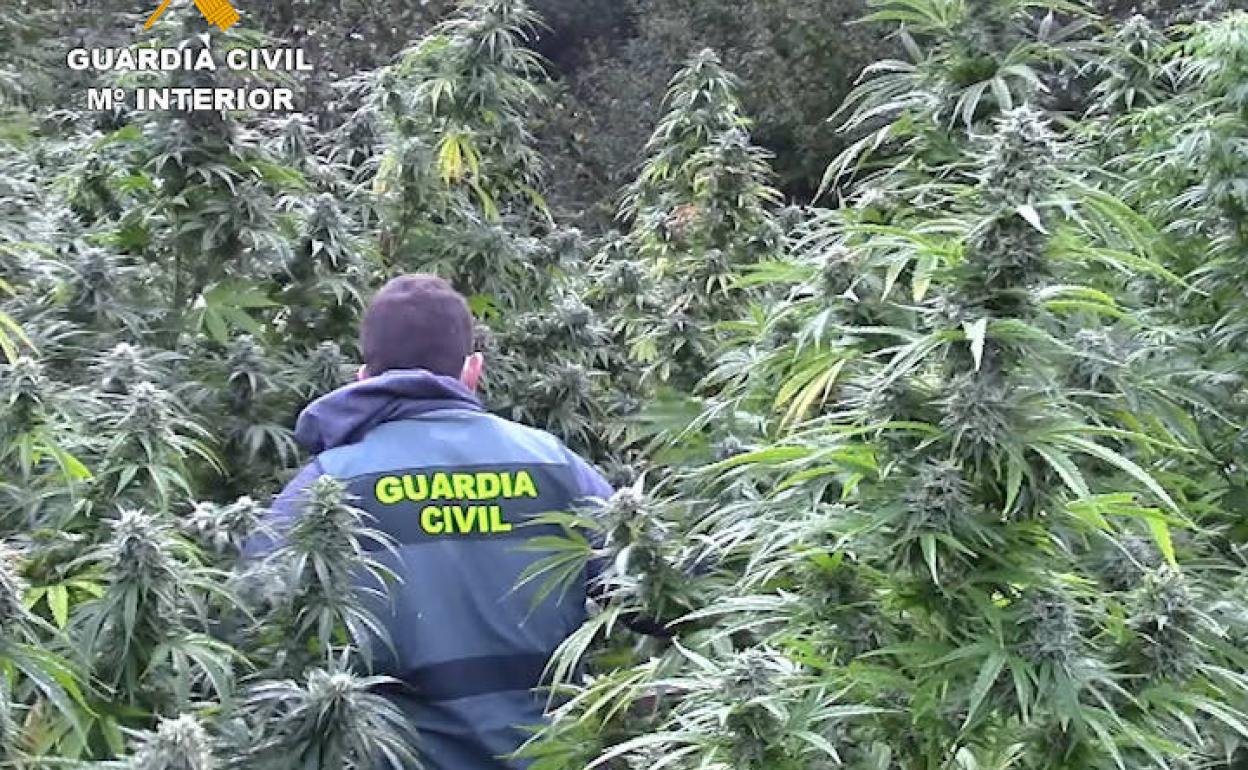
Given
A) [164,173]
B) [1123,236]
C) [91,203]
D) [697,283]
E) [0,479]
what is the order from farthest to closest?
1. [697,283]
2. [91,203]
3. [164,173]
4. [0,479]
5. [1123,236]

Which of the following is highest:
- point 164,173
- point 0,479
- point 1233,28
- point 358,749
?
point 1233,28

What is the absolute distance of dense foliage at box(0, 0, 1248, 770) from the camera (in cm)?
178

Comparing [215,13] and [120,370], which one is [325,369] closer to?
[120,370]

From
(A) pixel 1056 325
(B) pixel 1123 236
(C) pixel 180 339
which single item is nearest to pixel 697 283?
(C) pixel 180 339

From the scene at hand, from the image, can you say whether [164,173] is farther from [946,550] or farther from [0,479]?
[946,550]

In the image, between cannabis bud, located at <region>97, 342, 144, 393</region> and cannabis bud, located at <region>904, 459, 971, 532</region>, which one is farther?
cannabis bud, located at <region>97, 342, 144, 393</region>

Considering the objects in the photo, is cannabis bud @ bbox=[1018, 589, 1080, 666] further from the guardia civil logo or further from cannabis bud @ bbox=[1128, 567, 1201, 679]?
the guardia civil logo

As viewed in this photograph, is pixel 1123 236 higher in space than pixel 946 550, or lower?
higher

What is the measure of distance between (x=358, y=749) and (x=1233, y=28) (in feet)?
7.20

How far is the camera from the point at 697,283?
3.93 meters

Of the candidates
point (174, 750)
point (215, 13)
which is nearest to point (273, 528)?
point (174, 750)

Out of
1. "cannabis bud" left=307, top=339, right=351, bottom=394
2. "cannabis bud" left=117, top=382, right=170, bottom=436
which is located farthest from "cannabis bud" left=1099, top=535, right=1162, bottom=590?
"cannabis bud" left=307, top=339, right=351, bottom=394

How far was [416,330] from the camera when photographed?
A: 9.50 feet

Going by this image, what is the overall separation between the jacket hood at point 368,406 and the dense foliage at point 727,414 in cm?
25
